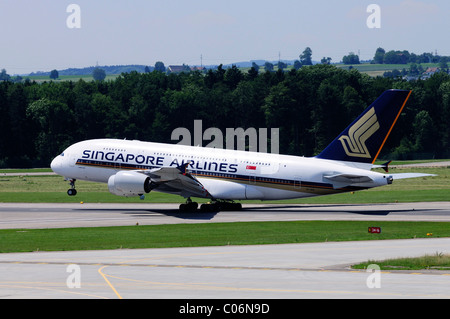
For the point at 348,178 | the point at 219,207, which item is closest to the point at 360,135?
the point at 348,178

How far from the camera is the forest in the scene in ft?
507

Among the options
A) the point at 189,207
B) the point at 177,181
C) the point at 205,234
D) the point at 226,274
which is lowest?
the point at 189,207

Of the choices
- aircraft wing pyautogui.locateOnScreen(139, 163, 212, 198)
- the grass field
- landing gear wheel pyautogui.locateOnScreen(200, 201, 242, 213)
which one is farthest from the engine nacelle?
the grass field

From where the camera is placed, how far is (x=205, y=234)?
4850 centimetres

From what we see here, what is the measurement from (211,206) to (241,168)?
14.8 ft

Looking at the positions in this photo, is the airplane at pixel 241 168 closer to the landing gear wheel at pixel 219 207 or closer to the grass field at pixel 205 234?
the landing gear wheel at pixel 219 207

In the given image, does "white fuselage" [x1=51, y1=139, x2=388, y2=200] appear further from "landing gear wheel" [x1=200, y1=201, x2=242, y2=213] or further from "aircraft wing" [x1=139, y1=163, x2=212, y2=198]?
"landing gear wheel" [x1=200, y1=201, x2=242, y2=213]

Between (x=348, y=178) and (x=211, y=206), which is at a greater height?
(x=348, y=178)

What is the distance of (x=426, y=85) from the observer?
184000 mm

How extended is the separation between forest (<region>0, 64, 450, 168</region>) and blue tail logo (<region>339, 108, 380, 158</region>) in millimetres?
94884

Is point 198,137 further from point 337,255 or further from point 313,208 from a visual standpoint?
point 337,255

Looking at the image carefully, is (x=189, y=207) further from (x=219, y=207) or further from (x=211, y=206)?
(x=219, y=207)

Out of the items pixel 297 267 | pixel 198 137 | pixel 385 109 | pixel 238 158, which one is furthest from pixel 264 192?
pixel 198 137

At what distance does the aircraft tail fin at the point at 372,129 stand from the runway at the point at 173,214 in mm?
4863
